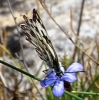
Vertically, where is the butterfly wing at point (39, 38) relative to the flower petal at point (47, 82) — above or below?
above

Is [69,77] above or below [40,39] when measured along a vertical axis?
below

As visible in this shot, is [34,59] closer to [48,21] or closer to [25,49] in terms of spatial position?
[25,49]

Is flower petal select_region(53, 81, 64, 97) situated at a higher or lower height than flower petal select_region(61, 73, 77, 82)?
lower

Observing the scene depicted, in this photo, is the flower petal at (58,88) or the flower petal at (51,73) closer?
the flower petal at (58,88)

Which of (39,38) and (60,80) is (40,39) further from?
(60,80)

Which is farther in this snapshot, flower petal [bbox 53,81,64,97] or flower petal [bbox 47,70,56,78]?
flower petal [bbox 47,70,56,78]

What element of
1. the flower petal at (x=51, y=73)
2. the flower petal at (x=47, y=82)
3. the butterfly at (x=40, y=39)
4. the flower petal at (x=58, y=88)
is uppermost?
the butterfly at (x=40, y=39)

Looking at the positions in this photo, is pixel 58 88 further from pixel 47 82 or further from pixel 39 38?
pixel 39 38

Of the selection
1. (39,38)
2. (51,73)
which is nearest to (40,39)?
(39,38)
